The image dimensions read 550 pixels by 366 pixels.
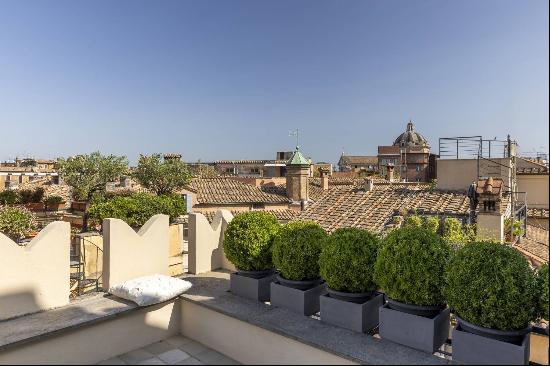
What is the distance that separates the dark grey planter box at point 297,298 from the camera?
4577 mm

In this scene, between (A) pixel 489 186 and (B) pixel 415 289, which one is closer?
(B) pixel 415 289

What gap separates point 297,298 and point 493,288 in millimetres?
2346

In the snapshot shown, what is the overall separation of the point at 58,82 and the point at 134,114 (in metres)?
6.34

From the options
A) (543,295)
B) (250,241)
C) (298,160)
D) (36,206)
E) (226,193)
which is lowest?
(36,206)

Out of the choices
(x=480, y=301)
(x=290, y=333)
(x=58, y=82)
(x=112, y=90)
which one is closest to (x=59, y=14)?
(x=58, y=82)

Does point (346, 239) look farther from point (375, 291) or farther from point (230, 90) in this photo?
point (230, 90)

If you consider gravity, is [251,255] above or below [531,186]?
below

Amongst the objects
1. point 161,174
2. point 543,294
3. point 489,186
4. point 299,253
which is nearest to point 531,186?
point 489,186

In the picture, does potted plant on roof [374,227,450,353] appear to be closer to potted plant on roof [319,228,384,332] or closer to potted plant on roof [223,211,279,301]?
potted plant on roof [319,228,384,332]

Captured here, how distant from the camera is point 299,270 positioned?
4684 millimetres

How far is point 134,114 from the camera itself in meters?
23.3

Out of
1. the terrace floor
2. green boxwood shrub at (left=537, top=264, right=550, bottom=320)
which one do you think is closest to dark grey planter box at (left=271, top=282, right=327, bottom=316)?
the terrace floor

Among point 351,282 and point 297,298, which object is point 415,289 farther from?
point 297,298

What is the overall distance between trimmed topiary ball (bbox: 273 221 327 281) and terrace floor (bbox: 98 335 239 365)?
4.51ft
